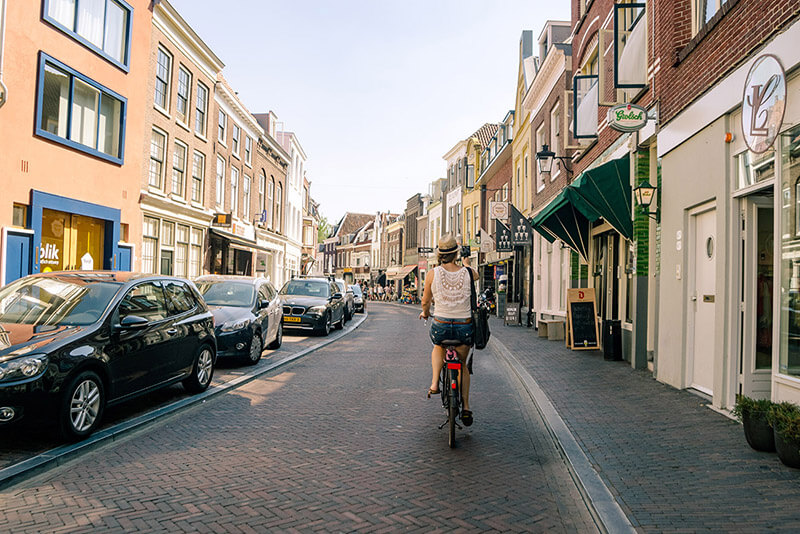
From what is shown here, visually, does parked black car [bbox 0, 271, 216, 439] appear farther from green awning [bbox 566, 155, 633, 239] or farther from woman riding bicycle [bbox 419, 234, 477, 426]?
green awning [bbox 566, 155, 633, 239]

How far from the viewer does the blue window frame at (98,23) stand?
46.3ft

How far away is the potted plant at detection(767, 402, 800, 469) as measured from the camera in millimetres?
4633

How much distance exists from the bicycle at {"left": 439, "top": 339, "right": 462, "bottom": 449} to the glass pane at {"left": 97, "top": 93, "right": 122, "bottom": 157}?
44.5 feet

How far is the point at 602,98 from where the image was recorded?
41.6 ft

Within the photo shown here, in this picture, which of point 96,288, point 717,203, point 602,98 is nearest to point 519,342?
point 602,98

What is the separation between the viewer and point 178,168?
21.5 metres

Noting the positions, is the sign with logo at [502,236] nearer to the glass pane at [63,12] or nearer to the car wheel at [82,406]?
the glass pane at [63,12]

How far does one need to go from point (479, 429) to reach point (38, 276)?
16.5ft

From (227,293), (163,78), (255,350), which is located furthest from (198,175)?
(255,350)

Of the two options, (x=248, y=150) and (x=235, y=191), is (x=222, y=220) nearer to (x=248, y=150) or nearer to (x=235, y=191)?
(x=235, y=191)

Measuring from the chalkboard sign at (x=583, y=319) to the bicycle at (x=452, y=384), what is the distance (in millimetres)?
7873

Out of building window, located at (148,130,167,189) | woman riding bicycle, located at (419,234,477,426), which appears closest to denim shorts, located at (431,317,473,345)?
woman riding bicycle, located at (419,234,477,426)

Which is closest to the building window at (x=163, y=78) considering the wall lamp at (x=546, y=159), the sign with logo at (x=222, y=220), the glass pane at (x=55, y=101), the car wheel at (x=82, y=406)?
the glass pane at (x=55, y=101)

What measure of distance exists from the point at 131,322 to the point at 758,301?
6496 millimetres
